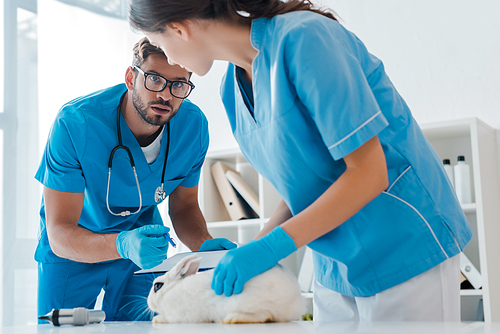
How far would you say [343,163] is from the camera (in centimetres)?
88

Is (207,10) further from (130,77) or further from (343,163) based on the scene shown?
(130,77)

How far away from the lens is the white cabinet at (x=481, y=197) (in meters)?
1.85

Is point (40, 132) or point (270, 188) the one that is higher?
point (40, 132)

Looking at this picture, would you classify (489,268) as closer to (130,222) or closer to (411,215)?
(411,215)

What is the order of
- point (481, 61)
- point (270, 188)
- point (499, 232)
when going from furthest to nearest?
point (270, 188), point (481, 61), point (499, 232)

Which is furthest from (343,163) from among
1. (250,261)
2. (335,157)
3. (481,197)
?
(481,197)

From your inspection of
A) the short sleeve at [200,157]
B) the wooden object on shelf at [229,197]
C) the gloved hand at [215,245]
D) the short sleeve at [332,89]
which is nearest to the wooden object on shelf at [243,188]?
the wooden object on shelf at [229,197]

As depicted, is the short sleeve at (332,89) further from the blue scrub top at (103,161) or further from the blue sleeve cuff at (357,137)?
the blue scrub top at (103,161)

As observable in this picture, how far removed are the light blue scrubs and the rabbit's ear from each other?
672mm

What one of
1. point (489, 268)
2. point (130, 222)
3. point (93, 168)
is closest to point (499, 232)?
point (489, 268)

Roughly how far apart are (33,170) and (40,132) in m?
0.21

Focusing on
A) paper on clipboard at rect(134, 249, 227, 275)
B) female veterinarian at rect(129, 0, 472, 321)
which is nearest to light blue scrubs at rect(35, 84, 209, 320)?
paper on clipboard at rect(134, 249, 227, 275)

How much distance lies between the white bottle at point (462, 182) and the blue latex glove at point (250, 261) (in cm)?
150

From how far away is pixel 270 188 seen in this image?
8.30ft
